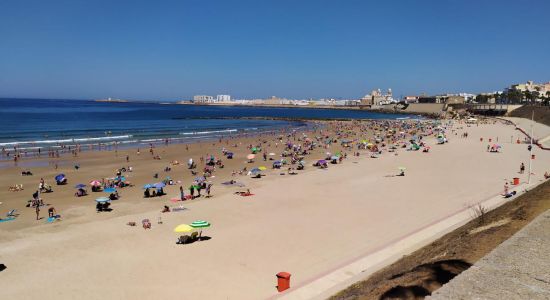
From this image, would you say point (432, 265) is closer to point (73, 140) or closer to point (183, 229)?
point (183, 229)

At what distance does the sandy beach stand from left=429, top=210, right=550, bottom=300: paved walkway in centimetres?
575

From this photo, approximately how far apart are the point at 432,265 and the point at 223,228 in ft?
29.7

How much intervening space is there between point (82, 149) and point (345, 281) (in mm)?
37991

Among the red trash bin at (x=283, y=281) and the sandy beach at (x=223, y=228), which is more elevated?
the red trash bin at (x=283, y=281)

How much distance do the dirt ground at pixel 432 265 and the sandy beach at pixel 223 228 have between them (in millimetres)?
2284

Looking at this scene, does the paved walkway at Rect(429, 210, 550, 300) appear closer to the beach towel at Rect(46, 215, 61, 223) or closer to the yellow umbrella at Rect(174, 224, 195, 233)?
the yellow umbrella at Rect(174, 224, 195, 233)

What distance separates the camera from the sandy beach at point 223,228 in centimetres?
1110

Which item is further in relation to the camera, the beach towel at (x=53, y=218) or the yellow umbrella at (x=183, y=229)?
the beach towel at (x=53, y=218)

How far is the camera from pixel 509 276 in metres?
5.26

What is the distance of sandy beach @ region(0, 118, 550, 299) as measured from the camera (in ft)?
36.4

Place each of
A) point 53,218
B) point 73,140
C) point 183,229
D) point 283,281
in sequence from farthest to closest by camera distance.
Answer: point 73,140
point 53,218
point 183,229
point 283,281

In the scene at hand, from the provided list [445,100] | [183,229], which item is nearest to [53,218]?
[183,229]

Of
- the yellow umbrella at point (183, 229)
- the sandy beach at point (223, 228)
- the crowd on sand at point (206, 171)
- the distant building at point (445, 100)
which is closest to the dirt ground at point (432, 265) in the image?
the sandy beach at point (223, 228)

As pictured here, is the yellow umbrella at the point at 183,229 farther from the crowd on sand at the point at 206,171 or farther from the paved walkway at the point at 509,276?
the paved walkway at the point at 509,276
